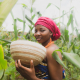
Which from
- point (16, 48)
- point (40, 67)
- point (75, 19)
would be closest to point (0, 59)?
point (16, 48)

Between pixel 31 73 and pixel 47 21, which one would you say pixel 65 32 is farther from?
pixel 31 73

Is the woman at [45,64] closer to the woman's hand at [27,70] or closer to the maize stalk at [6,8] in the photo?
the woman's hand at [27,70]

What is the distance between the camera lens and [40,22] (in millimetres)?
584

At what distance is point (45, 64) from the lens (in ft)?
1.77

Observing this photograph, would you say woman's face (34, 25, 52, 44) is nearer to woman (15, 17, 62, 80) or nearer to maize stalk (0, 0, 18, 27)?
woman (15, 17, 62, 80)

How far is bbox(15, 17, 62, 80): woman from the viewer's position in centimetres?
48

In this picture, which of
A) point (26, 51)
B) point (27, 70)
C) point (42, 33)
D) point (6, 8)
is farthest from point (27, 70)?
point (6, 8)

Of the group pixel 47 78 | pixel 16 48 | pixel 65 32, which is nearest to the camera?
pixel 16 48

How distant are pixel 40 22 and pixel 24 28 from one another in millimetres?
342

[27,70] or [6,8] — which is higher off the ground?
[6,8]

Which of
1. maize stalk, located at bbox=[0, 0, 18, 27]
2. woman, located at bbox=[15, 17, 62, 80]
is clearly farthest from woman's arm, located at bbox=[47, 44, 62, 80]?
maize stalk, located at bbox=[0, 0, 18, 27]

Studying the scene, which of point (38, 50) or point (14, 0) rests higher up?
point (14, 0)

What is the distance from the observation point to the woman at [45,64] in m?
0.48

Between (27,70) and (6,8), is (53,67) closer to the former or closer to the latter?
(27,70)
